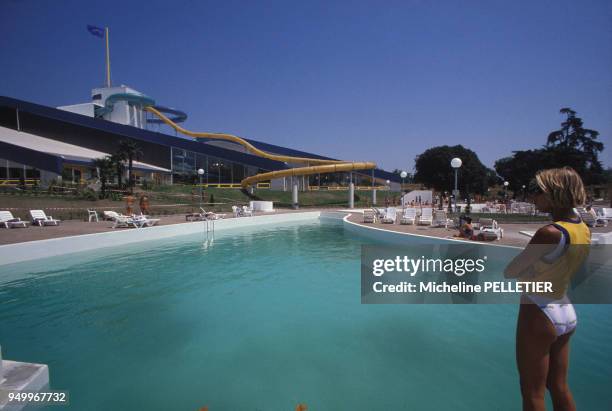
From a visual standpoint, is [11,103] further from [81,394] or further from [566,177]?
[566,177]

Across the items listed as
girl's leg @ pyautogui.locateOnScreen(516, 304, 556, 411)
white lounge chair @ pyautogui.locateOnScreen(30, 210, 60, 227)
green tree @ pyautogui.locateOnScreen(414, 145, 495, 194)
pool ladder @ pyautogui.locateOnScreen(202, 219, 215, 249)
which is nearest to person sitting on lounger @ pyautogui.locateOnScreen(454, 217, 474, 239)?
pool ladder @ pyautogui.locateOnScreen(202, 219, 215, 249)

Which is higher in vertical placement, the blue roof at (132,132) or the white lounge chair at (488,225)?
the blue roof at (132,132)

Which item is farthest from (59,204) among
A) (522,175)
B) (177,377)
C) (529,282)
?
(522,175)

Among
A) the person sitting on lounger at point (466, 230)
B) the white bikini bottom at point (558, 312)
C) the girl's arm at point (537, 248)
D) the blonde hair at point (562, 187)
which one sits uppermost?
the blonde hair at point (562, 187)

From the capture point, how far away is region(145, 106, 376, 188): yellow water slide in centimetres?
3316

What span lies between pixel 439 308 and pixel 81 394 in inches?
204

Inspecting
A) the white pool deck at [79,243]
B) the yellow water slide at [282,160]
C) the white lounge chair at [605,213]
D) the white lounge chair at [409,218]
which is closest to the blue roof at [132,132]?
the yellow water slide at [282,160]

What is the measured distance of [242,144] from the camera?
51250 millimetres

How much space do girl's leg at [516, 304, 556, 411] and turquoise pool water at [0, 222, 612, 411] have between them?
1851mm

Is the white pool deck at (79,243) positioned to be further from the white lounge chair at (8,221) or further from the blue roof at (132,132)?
the blue roof at (132,132)

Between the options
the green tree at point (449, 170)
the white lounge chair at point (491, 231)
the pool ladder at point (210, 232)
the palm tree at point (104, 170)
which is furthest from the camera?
the green tree at point (449, 170)

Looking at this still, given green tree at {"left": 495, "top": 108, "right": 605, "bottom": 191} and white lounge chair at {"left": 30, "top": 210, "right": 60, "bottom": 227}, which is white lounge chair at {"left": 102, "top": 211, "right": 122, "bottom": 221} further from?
green tree at {"left": 495, "top": 108, "right": 605, "bottom": 191}

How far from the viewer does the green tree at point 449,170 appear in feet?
134

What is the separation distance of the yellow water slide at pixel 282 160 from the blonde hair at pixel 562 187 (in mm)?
30937
